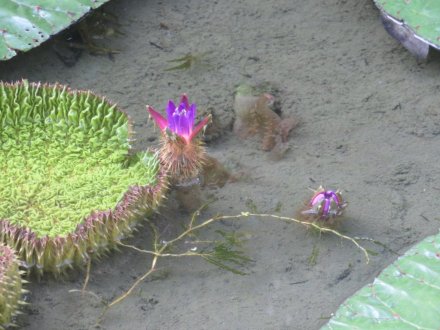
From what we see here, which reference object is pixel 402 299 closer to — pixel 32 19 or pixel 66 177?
pixel 66 177

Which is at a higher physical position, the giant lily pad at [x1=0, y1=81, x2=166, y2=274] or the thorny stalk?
the giant lily pad at [x1=0, y1=81, x2=166, y2=274]

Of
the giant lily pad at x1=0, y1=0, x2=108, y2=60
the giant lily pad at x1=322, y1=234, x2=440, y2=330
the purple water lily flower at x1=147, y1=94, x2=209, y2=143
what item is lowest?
the giant lily pad at x1=322, y1=234, x2=440, y2=330

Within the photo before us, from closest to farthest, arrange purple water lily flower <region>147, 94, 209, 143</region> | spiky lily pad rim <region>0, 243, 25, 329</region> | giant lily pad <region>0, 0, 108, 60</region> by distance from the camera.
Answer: spiky lily pad rim <region>0, 243, 25, 329</region>
purple water lily flower <region>147, 94, 209, 143</region>
giant lily pad <region>0, 0, 108, 60</region>

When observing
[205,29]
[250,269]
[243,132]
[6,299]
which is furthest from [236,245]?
[205,29]

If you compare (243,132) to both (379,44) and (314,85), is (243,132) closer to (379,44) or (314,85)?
(314,85)

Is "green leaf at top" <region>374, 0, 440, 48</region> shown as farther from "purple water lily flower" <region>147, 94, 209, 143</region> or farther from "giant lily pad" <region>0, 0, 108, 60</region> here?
"giant lily pad" <region>0, 0, 108, 60</region>

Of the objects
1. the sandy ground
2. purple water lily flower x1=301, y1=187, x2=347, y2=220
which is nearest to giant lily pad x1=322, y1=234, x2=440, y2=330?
the sandy ground

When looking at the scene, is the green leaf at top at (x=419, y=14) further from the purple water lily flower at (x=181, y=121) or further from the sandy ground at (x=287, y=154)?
the purple water lily flower at (x=181, y=121)
